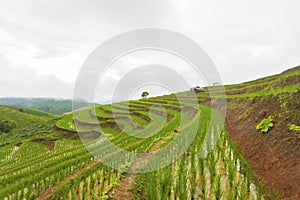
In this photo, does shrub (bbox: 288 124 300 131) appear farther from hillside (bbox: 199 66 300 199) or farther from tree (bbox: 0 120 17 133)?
tree (bbox: 0 120 17 133)

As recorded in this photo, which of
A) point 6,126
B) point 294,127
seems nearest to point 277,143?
point 294,127

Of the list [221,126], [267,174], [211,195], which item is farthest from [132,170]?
[221,126]

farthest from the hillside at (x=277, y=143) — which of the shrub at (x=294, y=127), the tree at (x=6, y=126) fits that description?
the tree at (x=6, y=126)

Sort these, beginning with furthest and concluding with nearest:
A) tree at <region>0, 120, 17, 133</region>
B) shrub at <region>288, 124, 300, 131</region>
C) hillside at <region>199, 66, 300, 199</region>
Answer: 1. tree at <region>0, 120, 17, 133</region>
2. shrub at <region>288, 124, 300, 131</region>
3. hillside at <region>199, 66, 300, 199</region>

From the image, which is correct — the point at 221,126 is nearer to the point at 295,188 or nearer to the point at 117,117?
the point at 295,188

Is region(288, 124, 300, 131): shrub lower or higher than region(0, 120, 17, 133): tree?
higher

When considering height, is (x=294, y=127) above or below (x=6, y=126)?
above

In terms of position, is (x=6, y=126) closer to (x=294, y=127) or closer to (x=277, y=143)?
(x=277, y=143)

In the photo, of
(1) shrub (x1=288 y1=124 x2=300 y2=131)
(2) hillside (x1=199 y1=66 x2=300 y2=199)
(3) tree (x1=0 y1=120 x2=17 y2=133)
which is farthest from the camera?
(3) tree (x1=0 y1=120 x2=17 y2=133)

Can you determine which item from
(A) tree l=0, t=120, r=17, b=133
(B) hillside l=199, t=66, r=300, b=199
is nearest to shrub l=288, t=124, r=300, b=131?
(B) hillside l=199, t=66, r=300, b=199

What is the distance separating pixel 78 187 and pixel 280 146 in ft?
18.4

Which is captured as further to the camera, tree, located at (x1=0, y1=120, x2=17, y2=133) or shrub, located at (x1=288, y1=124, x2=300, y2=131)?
tree, located at (x1=0, y1=120, x2=17, y2=133)

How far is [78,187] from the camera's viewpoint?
5426 millimetres

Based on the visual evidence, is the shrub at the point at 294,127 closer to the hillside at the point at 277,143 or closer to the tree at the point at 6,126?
the hillside at the point at 277,143
